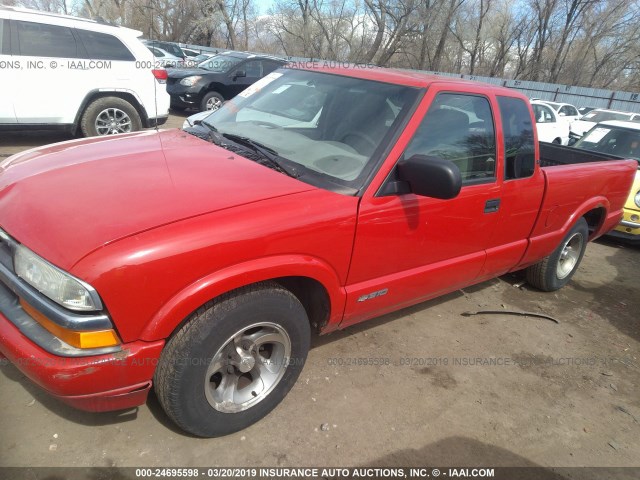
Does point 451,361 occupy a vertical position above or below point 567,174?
below

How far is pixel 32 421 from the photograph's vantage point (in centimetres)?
237

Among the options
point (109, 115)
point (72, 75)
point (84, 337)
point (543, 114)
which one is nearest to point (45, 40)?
point (72, 75)

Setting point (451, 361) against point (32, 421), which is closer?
point (32, 421)

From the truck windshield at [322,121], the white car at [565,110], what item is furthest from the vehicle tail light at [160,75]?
the white car at [565,110]

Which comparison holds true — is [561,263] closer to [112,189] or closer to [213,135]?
[213,135]

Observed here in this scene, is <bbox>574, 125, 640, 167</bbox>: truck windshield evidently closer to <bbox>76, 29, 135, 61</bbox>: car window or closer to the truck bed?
the truck bed

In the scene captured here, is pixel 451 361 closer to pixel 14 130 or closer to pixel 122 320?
pixel 122 320

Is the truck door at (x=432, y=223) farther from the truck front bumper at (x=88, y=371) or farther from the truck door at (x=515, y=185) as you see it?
the truck front bumper at (x=88, y=371)

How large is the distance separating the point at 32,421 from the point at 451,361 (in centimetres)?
262

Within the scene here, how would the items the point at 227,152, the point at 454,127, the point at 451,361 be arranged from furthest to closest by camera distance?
the point at 451,361 → the point at 454,127 → the point at 227,152

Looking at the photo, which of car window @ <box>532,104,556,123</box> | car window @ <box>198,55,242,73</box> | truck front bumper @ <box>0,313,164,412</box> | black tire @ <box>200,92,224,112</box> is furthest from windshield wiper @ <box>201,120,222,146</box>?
car window @ <box>532,104,556,123</box>

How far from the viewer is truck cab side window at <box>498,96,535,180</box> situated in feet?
10.9

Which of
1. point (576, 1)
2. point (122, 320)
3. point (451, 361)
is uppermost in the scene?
point (576, 1)

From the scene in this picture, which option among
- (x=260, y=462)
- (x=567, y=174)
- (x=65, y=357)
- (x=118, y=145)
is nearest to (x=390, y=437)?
(x=260, y=462)
